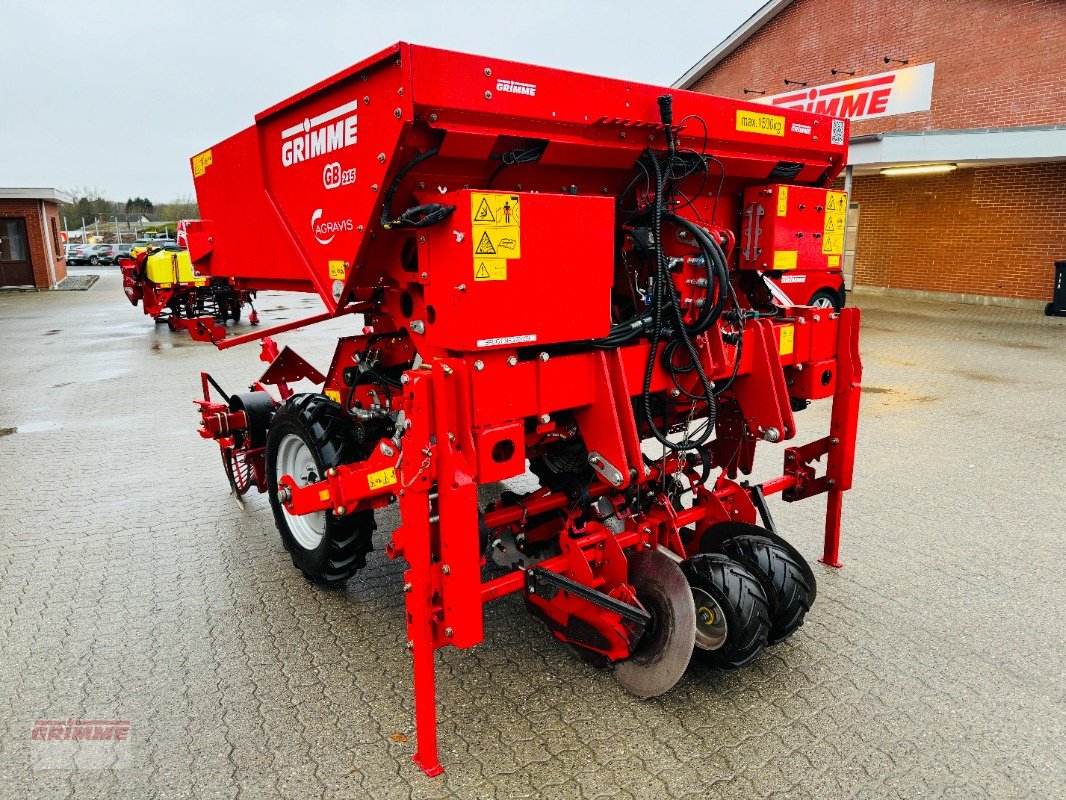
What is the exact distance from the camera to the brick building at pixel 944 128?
14.2 m

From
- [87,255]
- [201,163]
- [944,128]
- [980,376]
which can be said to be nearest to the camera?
[201,163]

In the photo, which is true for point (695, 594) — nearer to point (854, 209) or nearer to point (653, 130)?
point (653, 130)

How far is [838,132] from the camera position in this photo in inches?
142

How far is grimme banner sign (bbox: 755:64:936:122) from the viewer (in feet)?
53.9

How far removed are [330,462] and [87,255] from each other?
1897 inches

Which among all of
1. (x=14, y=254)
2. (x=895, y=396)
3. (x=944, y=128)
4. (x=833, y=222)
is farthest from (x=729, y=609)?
(x=14, y=254)

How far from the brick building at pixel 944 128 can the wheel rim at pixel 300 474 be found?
14004 millimetres

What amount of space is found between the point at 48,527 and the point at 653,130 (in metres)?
4.33

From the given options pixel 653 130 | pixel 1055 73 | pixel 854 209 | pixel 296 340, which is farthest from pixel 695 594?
pixel 854 209

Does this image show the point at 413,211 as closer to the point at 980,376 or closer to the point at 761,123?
the point at 761,123

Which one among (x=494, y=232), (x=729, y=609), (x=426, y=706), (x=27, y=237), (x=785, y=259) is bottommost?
(x=426, y=706)

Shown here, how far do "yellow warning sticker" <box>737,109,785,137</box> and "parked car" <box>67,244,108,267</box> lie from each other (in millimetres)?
47947

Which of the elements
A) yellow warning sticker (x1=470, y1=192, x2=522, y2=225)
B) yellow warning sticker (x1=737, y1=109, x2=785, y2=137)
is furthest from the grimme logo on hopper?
yellow warning sticker (x1=737, y1=109, x2=785, y2=137)

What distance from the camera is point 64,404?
26.8ft
